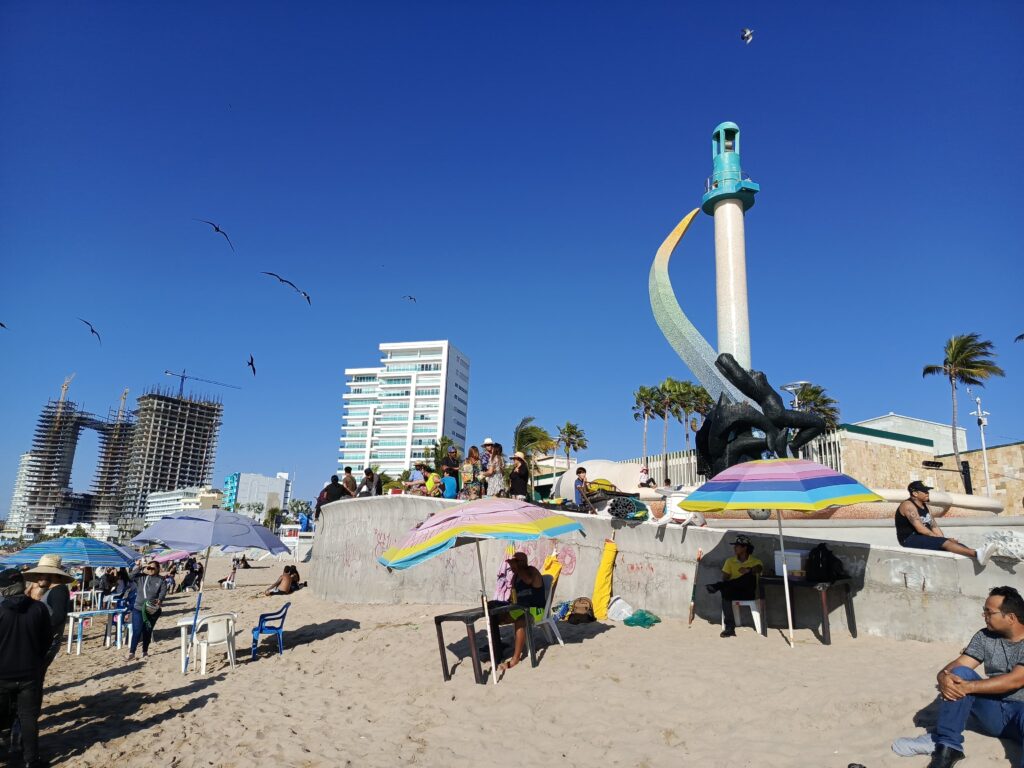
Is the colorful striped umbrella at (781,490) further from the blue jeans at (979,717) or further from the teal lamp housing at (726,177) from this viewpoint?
the teal lamp housing at (726,177)

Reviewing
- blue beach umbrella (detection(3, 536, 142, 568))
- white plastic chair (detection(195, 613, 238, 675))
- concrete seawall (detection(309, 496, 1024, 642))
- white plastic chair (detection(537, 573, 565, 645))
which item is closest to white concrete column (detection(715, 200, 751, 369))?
concrete seawall (detection(309, 496, 1024, 642))

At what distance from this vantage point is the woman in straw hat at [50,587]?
609 cm

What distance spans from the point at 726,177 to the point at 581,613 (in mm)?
22790

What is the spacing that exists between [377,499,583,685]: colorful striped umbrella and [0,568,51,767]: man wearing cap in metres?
3.08

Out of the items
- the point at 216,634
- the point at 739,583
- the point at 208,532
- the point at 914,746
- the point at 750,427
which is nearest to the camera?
the point at 914,746

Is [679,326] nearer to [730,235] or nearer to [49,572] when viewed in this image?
[730,235]

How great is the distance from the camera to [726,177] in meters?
27.2

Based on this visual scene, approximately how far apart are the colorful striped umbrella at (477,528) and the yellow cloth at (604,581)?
323 cm

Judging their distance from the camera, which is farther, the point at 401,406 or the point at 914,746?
the point at 401,406

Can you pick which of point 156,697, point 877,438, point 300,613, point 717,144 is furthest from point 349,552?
point 877,438

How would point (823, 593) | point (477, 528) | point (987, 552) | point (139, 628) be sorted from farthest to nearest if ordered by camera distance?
point (139, 628), point (823, 593), point (987, 552), point (477, 528)

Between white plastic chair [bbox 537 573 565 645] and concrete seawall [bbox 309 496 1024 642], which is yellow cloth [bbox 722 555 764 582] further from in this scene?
white plastic chair [bbox 537 573 565 645]

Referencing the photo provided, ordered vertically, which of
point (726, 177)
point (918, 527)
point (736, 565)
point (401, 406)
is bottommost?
point (736, 565)

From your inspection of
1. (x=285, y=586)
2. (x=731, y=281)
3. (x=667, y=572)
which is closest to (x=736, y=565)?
(x=667, y=572)
